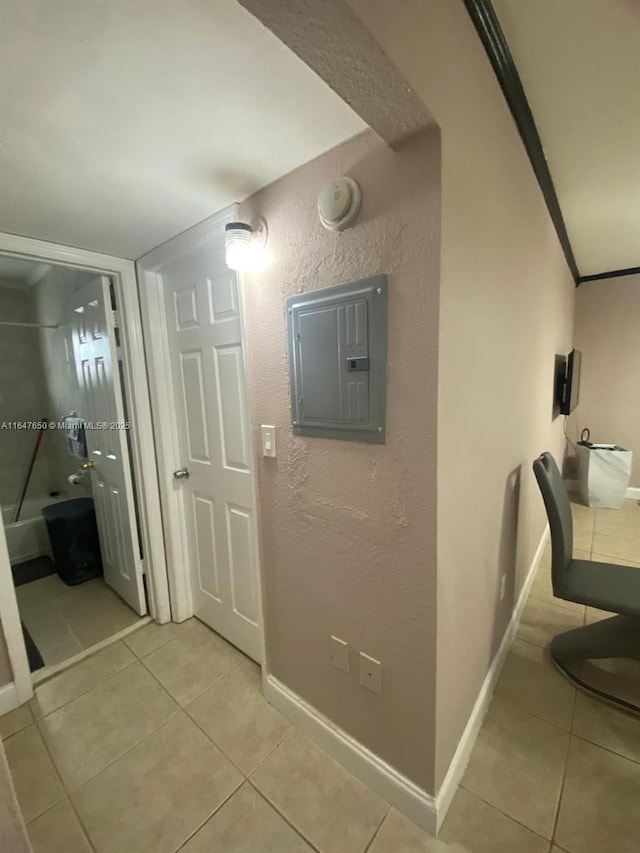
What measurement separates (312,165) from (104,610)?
2674 mm

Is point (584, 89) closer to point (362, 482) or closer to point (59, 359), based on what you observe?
point (362, 482)

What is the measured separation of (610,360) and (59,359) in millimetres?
5396

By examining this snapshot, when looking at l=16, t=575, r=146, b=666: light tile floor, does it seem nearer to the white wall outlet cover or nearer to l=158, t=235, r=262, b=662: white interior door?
l=158, t=235, r=262, b=662: white interior door

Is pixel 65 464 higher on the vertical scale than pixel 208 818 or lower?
higher

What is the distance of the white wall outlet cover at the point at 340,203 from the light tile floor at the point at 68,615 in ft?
7.85

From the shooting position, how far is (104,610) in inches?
87.0

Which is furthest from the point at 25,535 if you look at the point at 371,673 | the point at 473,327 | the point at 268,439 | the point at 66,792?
the point at 473,327

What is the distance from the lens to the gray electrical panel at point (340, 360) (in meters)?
0.98

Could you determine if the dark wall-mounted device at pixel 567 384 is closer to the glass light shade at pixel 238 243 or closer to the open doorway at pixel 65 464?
the glass light shade at pixel 238 243

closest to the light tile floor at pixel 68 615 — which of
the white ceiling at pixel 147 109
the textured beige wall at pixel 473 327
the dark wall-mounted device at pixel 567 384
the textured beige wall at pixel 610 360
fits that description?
the textured beige wall at pixel 473 327

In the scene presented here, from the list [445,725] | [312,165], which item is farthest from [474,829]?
[312,165]

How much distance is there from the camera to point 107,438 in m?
2.10

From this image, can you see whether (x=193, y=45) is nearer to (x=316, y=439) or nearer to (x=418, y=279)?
(x=418, y=279)

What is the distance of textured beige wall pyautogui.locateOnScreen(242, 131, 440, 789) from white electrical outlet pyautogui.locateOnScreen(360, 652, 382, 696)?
3 centimetres
